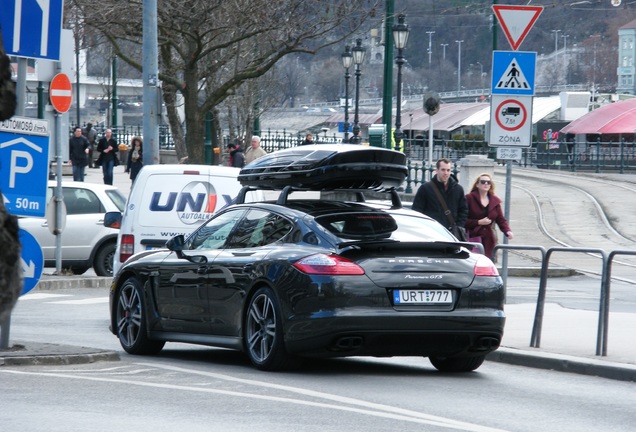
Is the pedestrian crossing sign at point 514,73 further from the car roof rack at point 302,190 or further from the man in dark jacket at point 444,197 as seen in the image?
the car roof rack at point 302,190

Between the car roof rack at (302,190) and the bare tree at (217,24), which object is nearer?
the car roof rack at (302,190)

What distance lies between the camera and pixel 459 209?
15.3 metres

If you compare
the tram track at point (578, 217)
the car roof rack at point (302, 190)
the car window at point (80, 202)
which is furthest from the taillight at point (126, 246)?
the tram track at point (578, 217)

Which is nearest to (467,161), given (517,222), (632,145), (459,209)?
(517,222)

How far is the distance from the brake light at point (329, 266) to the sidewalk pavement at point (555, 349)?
2.14 m

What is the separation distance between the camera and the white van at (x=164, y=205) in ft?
49.3

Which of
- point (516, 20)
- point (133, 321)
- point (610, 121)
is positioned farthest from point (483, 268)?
point (610, 121)

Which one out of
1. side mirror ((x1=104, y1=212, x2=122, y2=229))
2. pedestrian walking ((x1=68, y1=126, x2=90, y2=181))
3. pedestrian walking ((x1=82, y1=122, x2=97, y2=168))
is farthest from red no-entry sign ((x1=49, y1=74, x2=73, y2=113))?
pedestrian walking ((x1=82, y1=122, x2=97, y2=168))

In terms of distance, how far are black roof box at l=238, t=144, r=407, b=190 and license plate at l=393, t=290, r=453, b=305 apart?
1419 mm

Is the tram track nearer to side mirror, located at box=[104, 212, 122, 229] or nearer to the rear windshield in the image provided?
side mirror, located at box=[104, 212, 122, 229]

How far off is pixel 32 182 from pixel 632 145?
48557 mm

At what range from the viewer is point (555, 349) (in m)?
11.7

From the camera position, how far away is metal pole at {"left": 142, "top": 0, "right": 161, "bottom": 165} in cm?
2020

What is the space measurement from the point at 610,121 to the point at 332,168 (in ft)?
201
